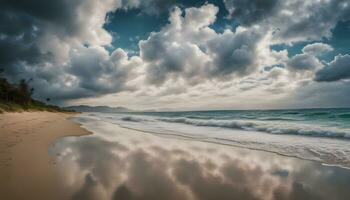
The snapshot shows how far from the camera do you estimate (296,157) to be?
267 inches

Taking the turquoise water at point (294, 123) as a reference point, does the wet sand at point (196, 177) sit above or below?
below

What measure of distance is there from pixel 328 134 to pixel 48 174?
46.6 feet

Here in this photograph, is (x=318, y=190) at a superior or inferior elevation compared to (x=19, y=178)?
inferior

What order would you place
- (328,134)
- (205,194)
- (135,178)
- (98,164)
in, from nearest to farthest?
1. (205,194)
2. (135,178)
3. (98,164)
4. (328,134)

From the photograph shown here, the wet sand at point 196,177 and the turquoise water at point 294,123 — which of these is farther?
the turquoise water at point 294,123

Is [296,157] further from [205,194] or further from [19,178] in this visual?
[19,178]

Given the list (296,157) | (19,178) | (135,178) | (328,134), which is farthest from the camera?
(328,134)

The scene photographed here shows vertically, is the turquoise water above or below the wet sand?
above

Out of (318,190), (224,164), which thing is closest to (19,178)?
(224,164)

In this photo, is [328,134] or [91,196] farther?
[328,134]

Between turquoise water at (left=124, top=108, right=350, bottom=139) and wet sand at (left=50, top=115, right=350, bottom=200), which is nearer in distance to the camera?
wet sand at (left=50, top=115, right=350, bottom=200)

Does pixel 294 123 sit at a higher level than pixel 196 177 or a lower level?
higher

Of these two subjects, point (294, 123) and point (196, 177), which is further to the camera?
point (294, 123)

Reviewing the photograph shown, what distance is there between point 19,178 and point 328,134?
48.1 feet
